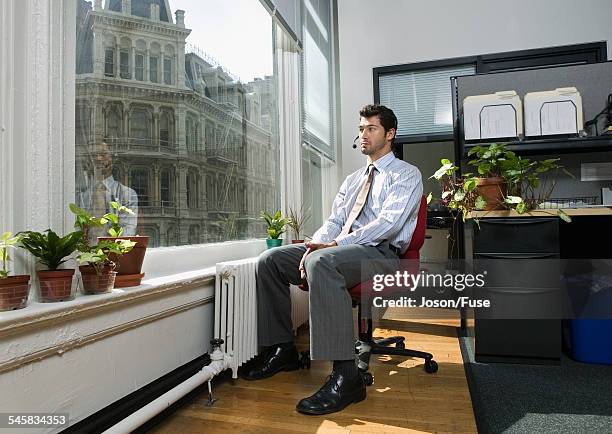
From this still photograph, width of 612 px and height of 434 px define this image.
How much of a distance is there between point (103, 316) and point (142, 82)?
96 centimetres

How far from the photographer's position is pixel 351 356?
160cm

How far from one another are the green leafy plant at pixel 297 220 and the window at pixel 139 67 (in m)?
1.22

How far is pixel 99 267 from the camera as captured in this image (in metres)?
1.21

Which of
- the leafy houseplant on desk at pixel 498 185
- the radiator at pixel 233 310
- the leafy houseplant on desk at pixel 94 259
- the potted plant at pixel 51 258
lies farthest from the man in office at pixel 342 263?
the potted plant at pixel 51 258

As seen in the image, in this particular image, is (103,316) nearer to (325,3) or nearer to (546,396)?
(546,396)

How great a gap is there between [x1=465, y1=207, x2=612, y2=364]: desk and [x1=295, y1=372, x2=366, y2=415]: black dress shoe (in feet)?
2.89

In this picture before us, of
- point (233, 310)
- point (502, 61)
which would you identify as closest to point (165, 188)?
point (233, 310)

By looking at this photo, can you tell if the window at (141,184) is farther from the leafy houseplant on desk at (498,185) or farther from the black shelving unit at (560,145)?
the black shelving unit at (560,145)

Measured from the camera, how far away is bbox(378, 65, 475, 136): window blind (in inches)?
137

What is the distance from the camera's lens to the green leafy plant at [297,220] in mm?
2691

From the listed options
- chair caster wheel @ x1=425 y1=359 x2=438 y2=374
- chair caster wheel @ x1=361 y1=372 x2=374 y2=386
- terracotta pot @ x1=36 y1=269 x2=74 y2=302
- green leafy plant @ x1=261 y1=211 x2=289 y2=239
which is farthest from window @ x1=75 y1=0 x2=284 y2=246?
chair caster wheel @ x1=425 y1=359 x2=438 y2=374

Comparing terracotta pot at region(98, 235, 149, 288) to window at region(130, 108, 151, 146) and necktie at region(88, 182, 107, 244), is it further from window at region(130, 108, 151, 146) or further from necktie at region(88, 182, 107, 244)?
window at region(130, 108, 151, 146)

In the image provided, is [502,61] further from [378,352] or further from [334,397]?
[334,397]

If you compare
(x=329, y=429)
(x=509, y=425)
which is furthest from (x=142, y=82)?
(x=509, y=425)
